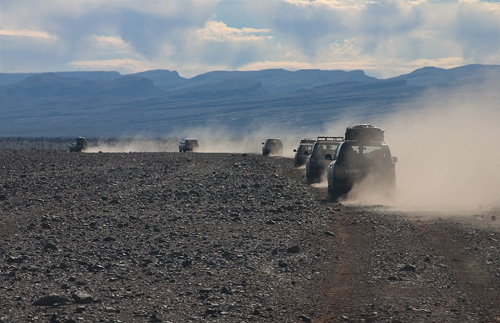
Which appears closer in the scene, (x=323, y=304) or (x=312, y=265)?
(x=323, y=304)

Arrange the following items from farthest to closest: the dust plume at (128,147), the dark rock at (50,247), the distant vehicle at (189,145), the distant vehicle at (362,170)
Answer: the dust plume at (128,147), the distant vehicle at (189,145), the distant vehicle at (362,170), the dark rock at (50,247)

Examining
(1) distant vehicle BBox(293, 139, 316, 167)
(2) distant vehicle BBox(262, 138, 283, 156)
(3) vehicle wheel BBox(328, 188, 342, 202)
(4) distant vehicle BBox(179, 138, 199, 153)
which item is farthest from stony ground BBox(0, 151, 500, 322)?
(4) distant vehicle BBox(179, 138, 199, 153)

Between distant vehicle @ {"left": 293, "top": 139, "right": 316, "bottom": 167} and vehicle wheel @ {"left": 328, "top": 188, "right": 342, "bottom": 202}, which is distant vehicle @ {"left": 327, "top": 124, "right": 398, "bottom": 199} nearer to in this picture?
vehicle wheel @ {"left": 328, "top": 188, "right": 342, "bottom": 202}

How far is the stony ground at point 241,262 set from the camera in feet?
31.2

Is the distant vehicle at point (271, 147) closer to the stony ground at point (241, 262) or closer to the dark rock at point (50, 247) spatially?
the stony ground at point (241, 262)

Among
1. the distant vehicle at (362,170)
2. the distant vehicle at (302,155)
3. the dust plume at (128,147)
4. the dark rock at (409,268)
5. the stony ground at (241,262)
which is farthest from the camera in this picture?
the dust plume at (128,147)

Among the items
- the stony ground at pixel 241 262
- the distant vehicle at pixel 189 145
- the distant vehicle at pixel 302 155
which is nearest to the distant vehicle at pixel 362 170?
the stony ground at pixel 241 262

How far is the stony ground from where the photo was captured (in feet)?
31.2

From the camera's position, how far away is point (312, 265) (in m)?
12.5

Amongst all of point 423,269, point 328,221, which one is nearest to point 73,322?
point 423,269

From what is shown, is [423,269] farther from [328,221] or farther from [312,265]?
[328,221]

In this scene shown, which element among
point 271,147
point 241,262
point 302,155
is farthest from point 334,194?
point 271,147

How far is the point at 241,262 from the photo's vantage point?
12742 millimetres

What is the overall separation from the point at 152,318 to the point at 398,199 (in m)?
16.4
